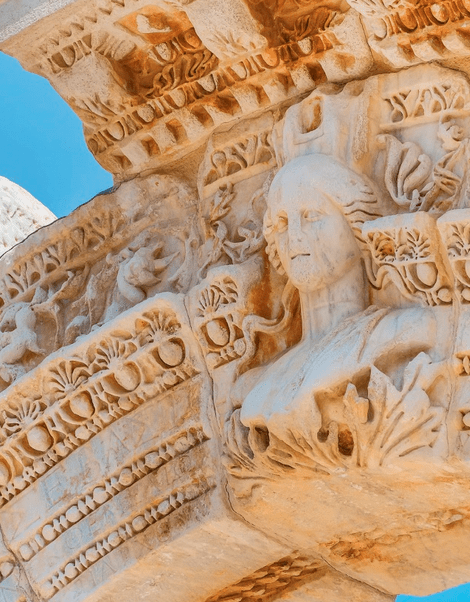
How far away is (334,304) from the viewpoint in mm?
3215

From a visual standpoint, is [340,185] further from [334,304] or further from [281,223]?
[334,304]

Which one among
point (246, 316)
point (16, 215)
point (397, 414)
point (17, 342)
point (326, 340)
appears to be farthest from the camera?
point (16, 215)

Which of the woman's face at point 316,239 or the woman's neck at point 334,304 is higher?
the woman's face at point 316,239

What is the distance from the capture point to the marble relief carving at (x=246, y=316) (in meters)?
3.07

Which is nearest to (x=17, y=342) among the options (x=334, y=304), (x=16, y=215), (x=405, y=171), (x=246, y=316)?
(x=246, y=316)

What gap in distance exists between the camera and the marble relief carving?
10.1ft

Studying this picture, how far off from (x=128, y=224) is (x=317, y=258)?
0.80 m

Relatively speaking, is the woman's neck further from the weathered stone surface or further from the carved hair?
the weathered stone surface

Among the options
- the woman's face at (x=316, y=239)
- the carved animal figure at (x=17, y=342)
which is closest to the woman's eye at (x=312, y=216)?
the woman's face at (x=316, y=239)

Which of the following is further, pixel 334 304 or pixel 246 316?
pixel 246 316

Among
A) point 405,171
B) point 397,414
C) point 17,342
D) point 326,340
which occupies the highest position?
point 405,171

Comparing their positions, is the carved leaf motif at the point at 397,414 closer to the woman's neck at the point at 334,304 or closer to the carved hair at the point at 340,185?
the woman's neck at the point at 334,304

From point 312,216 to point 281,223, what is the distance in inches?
3.8

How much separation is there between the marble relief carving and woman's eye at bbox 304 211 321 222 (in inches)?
0.6
